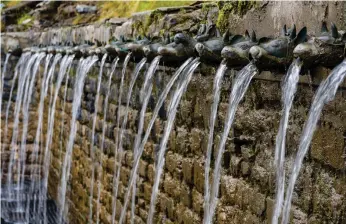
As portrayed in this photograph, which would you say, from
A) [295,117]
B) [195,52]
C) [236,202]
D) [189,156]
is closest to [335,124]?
[295,117]

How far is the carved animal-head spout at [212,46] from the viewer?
144 inches

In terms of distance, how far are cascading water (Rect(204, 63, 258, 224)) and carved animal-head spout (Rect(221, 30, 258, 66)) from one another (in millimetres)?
59

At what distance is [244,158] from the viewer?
3758 millimetres

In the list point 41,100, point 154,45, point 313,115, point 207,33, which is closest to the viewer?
point 313,115

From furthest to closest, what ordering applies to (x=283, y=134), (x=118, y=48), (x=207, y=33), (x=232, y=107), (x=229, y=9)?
1. (x=118, y=48)
2. (x=229, y=9)
3. (x=207, y=33)
4. (x=232, y=107)
5. (x=283, y=134)

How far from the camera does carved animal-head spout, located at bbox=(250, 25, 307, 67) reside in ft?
9.65

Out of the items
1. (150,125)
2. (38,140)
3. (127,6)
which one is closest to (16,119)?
(38,140)

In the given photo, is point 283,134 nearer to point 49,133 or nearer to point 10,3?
point 49,133

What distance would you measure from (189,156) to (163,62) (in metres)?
0.68

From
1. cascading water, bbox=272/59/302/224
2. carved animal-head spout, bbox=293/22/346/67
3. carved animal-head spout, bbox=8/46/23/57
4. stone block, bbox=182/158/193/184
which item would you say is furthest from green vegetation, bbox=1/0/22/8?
carved animal-head spout, bbox=293/22/346/67

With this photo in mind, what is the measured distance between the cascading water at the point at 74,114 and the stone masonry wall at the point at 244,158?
0.73 meters

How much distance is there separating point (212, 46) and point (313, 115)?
3.31 feet

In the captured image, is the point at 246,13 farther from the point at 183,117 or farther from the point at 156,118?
the point at 156,118

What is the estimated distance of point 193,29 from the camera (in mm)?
4652
